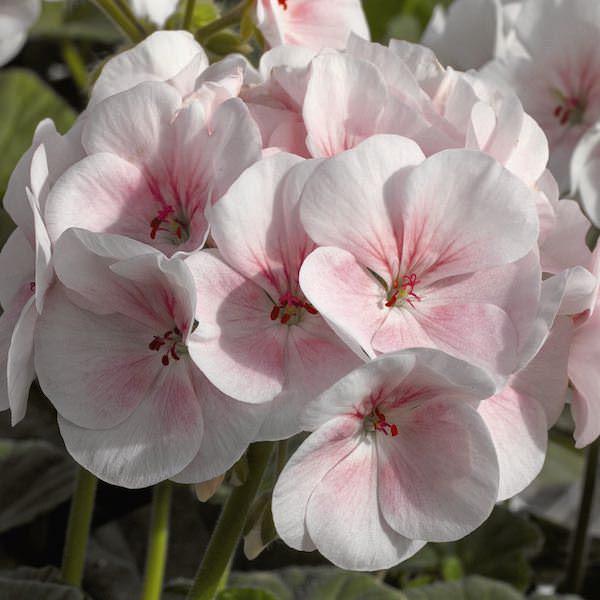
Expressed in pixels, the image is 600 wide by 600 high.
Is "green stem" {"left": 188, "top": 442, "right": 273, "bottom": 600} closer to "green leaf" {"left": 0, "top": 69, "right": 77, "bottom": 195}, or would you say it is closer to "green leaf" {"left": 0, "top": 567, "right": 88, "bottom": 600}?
"green leaf" {"left": 0, "top": 567, "right": 88, "bottom": 600}

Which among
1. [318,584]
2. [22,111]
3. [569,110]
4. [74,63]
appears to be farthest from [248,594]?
[74,63]

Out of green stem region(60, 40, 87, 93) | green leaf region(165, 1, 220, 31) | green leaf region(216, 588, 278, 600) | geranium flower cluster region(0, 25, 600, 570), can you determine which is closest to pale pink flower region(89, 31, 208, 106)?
geranium flower cluster region(0, 25, 600, 570)

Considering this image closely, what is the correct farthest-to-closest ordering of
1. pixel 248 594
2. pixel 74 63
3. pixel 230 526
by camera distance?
pixel 74 63
pixel 248 594
pixel 230 526

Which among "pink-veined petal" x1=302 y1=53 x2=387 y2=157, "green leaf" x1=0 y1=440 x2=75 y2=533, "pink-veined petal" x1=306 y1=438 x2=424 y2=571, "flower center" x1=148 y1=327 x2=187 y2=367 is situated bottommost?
"green leaf" x1=0 y1=440 x2=75 y2=533

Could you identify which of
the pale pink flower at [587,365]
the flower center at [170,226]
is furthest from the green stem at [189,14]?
the pale pink flower at [587,365]

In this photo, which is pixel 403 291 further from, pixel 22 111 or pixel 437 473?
pixel 22 111

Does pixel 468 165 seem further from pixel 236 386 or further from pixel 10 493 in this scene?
pixel 10 493
